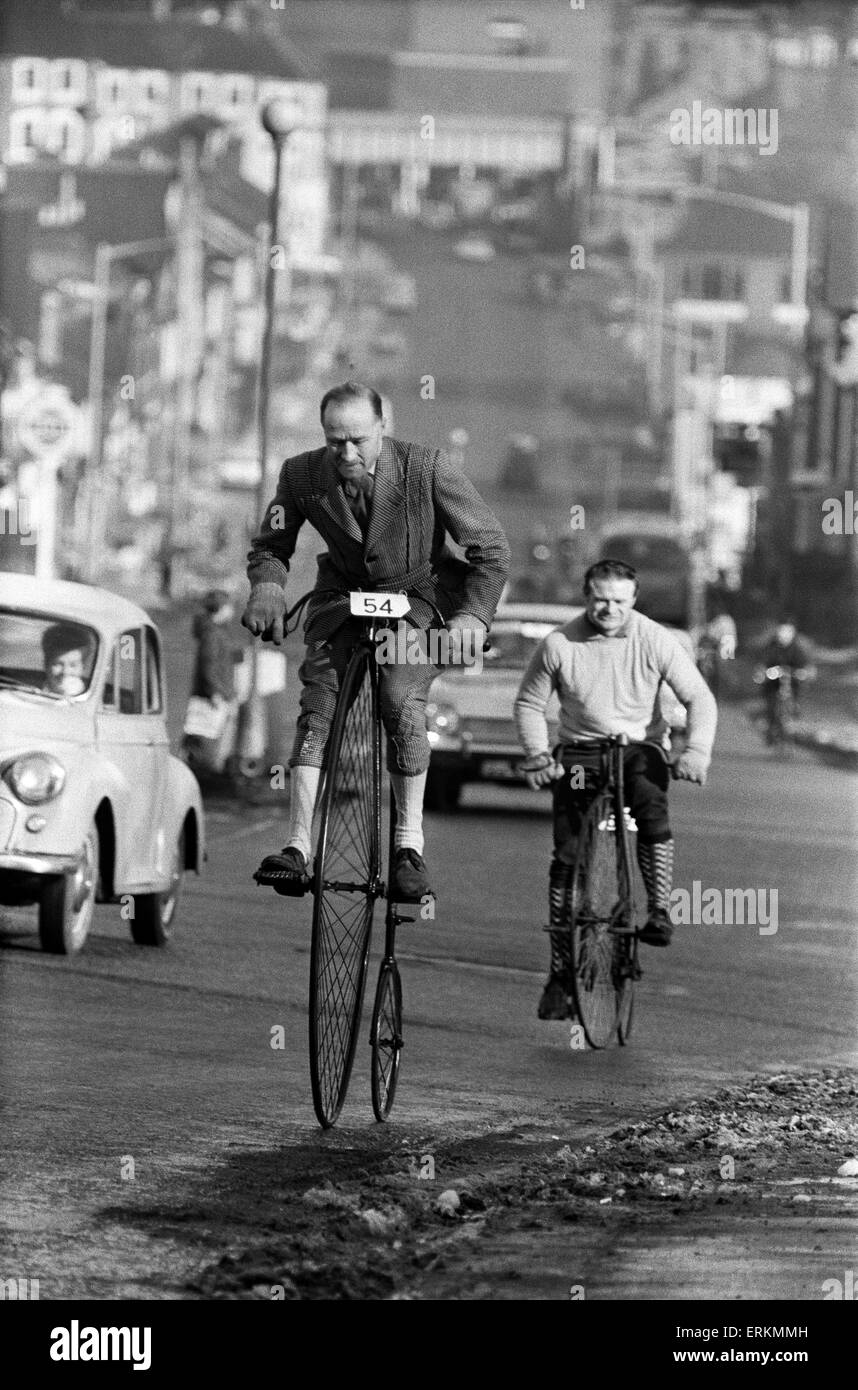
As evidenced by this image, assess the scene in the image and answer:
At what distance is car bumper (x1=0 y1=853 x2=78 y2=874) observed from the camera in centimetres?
1298

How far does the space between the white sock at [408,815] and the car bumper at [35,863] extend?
4.57 m

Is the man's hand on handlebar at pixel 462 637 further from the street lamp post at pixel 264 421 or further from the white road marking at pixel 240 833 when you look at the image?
the street lamp post at pixel 264 421

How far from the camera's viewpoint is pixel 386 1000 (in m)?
9.27

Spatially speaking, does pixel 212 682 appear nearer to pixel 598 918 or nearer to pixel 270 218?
pixel 270 218

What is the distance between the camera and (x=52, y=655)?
14.2m

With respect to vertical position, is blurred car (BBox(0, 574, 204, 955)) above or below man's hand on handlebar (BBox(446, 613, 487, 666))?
below

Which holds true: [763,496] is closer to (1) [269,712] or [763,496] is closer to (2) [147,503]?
(2) [147,503]

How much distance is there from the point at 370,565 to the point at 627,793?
3352 mm

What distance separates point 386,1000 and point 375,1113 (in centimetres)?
36

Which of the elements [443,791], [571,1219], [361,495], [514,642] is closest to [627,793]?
[361,495]

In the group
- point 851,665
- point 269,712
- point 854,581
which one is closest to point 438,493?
point 269,712

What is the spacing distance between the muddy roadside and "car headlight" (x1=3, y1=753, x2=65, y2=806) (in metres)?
4.25

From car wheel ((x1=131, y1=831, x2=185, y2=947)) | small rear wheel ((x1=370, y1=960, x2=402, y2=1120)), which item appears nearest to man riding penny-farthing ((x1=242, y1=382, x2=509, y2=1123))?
small rear wheel ((x1=370, y1=960, x2=402, y2=1120))

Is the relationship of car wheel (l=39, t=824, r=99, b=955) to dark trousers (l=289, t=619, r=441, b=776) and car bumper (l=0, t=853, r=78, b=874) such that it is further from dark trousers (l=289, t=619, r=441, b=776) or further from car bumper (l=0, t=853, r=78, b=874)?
dark trousers (l=289, t=619, r=441, b=776)
